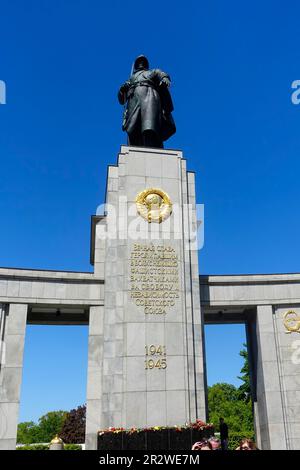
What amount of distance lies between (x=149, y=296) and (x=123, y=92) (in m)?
12.8

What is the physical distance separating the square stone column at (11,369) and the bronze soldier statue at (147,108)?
11183 mm

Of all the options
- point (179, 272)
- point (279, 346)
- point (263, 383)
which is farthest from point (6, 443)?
point (279, 346)

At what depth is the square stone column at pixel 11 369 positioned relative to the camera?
1742cm

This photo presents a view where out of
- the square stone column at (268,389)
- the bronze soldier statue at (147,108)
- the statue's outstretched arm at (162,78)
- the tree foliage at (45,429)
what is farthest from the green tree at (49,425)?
the statue's outstretched arm at (162,78)

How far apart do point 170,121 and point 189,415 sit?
15703 mm

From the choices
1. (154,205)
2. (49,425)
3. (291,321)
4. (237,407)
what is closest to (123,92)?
(154,205)

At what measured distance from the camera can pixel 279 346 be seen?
66.9 ft

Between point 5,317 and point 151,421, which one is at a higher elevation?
point 5,317

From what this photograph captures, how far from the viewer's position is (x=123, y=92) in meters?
25.0

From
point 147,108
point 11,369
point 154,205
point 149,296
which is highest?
point 147,108

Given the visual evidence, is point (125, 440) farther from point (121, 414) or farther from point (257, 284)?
point (257, 284)

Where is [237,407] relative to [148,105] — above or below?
below

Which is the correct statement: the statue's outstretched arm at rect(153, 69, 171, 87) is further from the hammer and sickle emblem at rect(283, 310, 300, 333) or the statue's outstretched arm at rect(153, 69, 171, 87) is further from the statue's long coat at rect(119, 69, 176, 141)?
the hammer and sickle emblem at rect(283, 310, 300, 333)

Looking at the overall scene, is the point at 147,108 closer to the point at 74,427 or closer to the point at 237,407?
the point at 237,407
